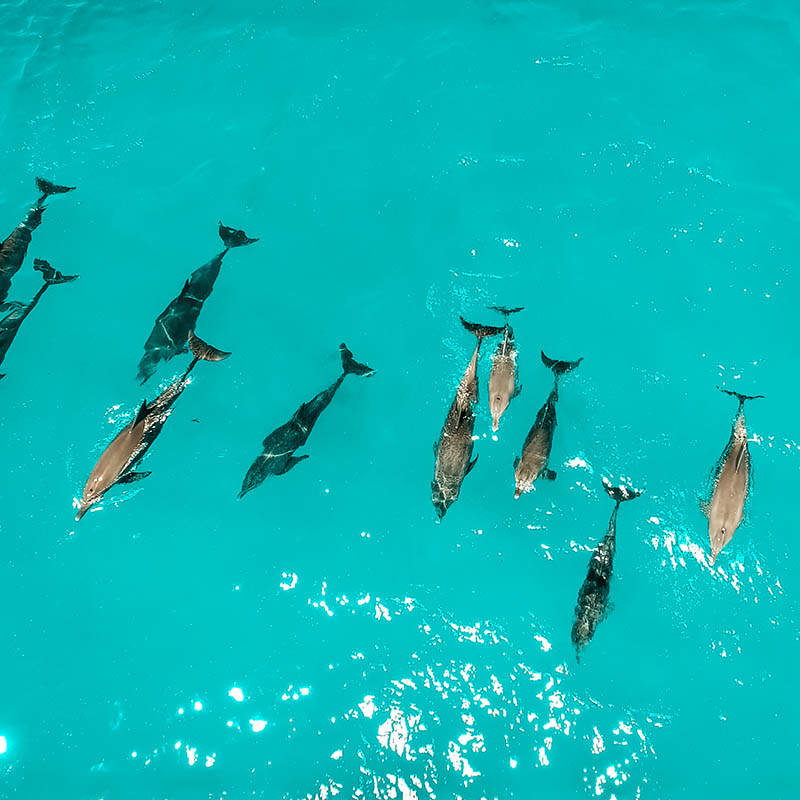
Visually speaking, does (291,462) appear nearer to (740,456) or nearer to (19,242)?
(740,456)

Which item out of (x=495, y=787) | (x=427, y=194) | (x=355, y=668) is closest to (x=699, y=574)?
(x=495, y=787)

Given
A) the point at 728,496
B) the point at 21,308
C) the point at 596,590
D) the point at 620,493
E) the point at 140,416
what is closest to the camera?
the point at 596,590

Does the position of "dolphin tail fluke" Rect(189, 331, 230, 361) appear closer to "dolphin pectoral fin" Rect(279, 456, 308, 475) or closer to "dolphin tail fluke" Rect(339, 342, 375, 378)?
"dolphin tail fluke" Rect(339, 342, 375, 378)

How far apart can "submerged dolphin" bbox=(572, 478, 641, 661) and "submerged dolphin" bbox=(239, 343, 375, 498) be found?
5.14m

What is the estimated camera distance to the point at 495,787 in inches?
398

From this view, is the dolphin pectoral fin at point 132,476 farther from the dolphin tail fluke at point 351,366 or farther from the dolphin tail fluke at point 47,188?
the dolphin tail fluke at point 47,188

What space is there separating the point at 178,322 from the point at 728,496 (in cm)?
1000

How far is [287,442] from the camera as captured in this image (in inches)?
465

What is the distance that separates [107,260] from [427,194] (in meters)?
7.10

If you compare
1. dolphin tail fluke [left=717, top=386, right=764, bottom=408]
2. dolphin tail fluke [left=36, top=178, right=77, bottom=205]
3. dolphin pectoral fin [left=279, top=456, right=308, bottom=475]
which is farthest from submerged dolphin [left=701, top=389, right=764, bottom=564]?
dolphin tail fluke [left=36, top=178, right=77, bottom=205]

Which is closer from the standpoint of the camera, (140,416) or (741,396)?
(741,396)

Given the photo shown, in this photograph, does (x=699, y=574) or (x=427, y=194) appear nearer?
(x=699, y=574)

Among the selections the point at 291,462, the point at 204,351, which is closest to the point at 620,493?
the point at 291,462

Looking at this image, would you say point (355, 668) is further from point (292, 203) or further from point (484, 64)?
point (484, 64)
